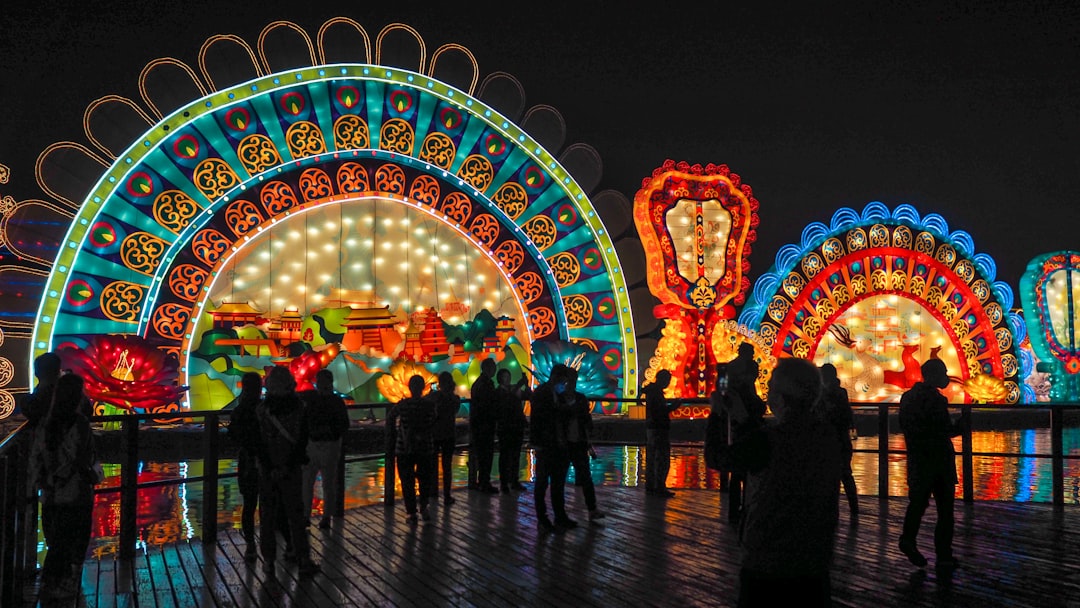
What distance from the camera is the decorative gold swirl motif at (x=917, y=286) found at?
109ft

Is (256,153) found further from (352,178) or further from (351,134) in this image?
(352,178)

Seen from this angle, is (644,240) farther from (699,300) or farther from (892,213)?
(892,213)

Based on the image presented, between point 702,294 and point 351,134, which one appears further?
point 702,294

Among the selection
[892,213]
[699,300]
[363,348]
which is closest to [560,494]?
[363,348]

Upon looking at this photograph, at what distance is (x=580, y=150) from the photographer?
23.8m

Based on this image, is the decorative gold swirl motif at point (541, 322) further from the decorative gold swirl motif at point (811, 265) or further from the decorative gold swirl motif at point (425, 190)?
the decorative gold swirl motif at point (811, 265)

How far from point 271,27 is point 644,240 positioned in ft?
33.8

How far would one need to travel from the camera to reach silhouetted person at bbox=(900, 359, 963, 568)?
711 cm

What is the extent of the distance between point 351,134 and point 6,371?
8.24 metres

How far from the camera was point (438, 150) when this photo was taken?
22312 mm

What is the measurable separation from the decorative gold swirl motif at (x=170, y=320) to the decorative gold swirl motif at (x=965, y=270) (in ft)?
84.1

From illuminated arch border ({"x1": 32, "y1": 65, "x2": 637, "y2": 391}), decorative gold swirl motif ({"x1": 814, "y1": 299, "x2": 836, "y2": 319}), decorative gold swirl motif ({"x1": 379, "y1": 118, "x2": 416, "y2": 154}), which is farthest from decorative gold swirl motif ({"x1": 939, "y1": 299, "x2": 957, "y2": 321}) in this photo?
decorative gold swirl motif ({"x1": 379, "y1": 118, "x2": 416, "y2": 154})

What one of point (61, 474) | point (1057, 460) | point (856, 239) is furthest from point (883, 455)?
point (856, 239)

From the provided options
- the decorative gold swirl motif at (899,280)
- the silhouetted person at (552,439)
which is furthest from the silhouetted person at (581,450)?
the decorative gold swirl motif at (899,280)
